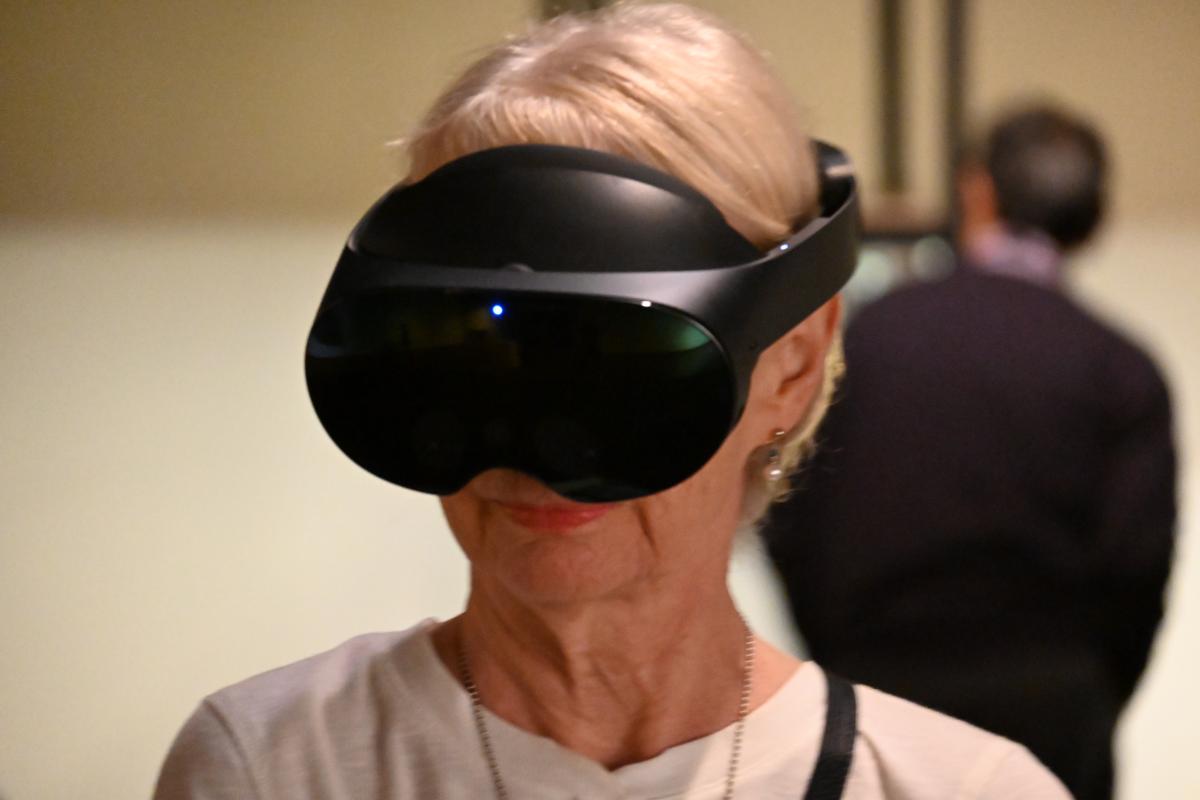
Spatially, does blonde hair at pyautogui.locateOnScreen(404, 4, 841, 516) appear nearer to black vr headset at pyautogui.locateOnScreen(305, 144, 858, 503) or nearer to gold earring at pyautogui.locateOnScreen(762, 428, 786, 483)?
black vr headset at pyautogui.locateOnScreen(305, 144, 858, 503)

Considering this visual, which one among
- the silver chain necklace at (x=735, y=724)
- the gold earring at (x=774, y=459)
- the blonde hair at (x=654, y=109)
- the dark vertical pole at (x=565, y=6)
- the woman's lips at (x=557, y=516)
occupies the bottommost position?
the silver chain necklace at (x=735, y=724)

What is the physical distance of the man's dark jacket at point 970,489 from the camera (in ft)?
4.67

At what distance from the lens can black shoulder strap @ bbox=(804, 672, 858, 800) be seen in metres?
0.76

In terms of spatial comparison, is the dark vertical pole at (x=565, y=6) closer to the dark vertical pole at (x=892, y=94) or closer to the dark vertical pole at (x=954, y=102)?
the dark vertical pole at (x=892, y=94)

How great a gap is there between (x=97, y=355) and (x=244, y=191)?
17cm

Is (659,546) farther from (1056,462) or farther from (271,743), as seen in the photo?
(1056,462)

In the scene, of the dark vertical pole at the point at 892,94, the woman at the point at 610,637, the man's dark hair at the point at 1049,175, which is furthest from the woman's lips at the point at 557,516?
the dark vertical pole at the point at 892,94

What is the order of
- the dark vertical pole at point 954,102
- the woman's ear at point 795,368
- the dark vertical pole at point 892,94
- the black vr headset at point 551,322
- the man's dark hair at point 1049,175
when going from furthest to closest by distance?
the dark vertical pole at point 954,102, the dark vertical pole at point 892,94, the man's dark hair at point 1049,175, the woman's ear at point 795,368, the black vr headset at point 551,322

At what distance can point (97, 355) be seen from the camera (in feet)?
2.83

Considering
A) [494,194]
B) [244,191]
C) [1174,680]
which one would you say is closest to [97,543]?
[244,191]

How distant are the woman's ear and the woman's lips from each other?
112mm

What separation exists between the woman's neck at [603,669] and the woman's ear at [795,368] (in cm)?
11

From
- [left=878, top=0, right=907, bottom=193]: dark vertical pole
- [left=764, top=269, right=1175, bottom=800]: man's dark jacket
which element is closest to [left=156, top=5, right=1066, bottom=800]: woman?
[left=764, top=269, right=1175, bottom=800]: man's dark jacket

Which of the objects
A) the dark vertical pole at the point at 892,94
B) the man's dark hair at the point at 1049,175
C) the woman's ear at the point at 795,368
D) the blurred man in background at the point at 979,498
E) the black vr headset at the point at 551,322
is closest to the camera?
the black vr headset at the point at 551,322
